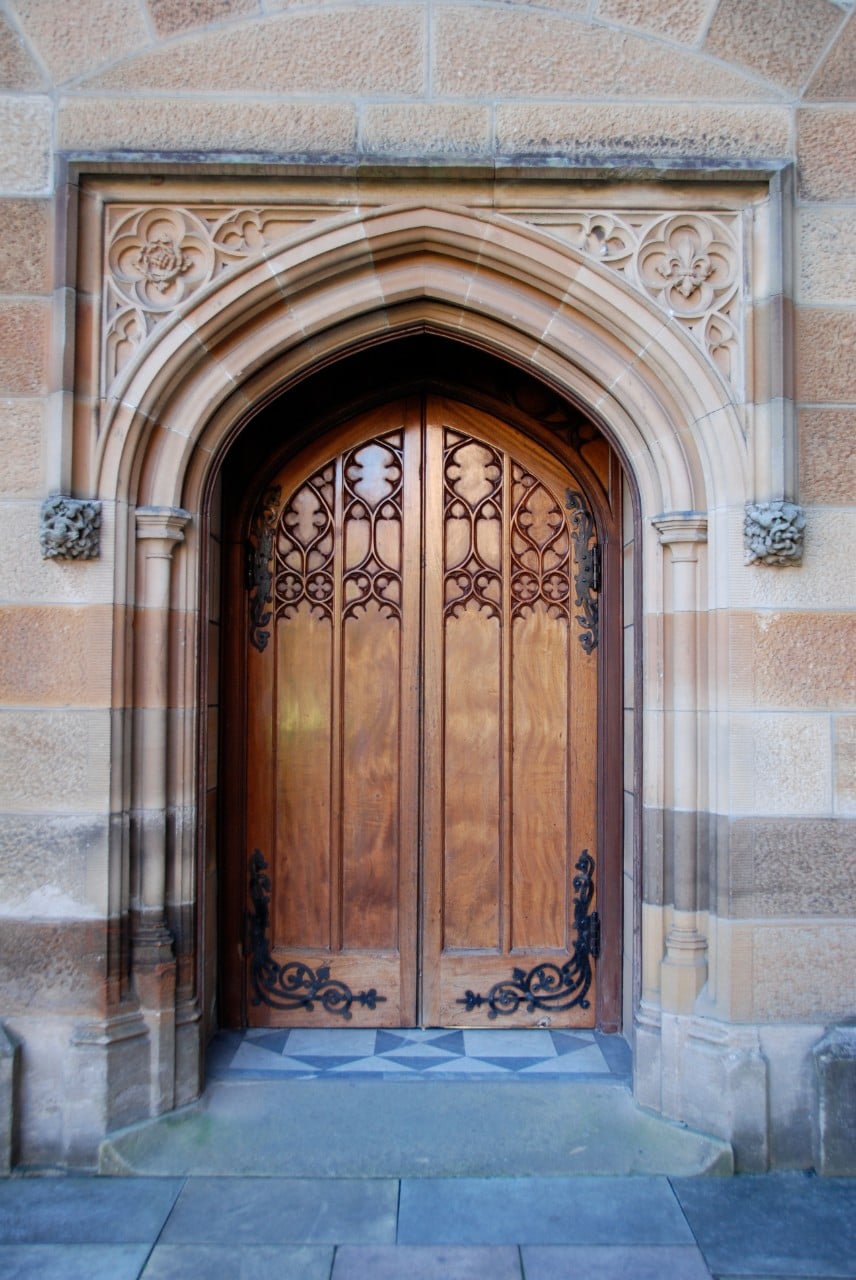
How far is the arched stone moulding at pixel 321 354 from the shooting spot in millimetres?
3170

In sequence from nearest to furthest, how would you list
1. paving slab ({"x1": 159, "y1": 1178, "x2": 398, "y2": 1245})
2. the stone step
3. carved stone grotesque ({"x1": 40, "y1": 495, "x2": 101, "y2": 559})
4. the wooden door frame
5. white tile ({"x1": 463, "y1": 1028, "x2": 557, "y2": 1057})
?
paving slab ({"x1": 159, "y1": 1178, "x2": 398, "y2": 1245})
the stone step
carved stone grotesque ({"x1": 40, "y1": 495, "x2": 101, "y2": 559})
white tile ({"x1": 463, "y1": 1028, "x2": 557, "y2": 1057})
the wooden door frame

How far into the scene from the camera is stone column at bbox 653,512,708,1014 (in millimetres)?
3174

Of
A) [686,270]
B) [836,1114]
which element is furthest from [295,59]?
[836,1114]

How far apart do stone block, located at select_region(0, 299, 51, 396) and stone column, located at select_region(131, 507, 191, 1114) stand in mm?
559

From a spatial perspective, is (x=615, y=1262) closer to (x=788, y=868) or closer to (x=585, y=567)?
(x=788, y=868)

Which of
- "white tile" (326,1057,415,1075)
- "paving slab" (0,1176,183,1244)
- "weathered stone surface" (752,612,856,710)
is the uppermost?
"weathered stone surface" (752,612,856,710)

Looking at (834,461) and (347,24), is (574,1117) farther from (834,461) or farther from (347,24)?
(347,24)

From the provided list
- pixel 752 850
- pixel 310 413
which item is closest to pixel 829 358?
pixel 752 850

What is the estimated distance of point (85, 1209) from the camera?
279 cm

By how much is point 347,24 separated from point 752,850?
311 cm

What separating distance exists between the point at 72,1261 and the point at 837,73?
172 inches

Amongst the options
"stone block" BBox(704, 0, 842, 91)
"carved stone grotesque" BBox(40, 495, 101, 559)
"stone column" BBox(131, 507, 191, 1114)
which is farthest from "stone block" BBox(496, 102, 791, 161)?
"carved stone grotesque" BBox(40, 495, 101, 559)

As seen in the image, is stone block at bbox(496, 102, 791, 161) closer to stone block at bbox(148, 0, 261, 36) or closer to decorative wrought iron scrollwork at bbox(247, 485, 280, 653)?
stone block at bbox(148, 0, 261, 36)

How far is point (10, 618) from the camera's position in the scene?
3115 millimetres
